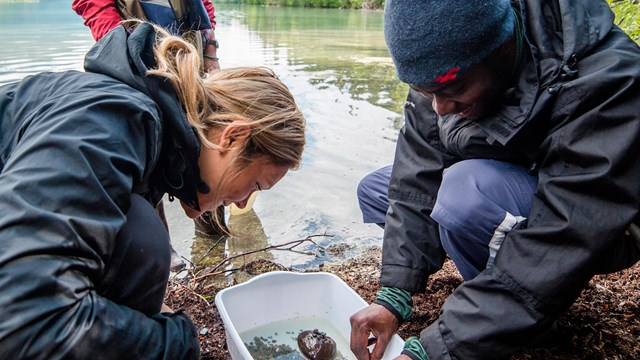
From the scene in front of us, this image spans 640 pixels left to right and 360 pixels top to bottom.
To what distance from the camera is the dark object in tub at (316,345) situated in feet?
6.30

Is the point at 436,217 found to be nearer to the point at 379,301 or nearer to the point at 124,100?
the point at 379,301

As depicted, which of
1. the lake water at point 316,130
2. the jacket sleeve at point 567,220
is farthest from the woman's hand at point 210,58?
the jacket sleeve at point 567,220

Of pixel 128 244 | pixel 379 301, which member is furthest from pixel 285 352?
pixel 128 244

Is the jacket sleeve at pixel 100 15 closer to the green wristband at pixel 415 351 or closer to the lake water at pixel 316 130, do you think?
the lake water at pixel 316 130

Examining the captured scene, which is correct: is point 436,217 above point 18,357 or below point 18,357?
below

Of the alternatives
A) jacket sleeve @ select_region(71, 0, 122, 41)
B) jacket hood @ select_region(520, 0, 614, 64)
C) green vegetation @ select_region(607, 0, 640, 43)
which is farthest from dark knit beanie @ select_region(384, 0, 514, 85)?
jacket sleeve @ select_region(71, 0, 122, 41)

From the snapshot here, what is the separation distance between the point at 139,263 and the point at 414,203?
1.11 metres

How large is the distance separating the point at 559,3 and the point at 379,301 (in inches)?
44.3

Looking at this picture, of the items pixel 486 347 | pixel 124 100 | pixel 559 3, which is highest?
pixel 559 3

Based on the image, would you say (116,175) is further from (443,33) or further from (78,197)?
(443,33)

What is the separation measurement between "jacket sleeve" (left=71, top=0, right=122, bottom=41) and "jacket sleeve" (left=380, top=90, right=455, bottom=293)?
1.64m

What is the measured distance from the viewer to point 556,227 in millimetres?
1441

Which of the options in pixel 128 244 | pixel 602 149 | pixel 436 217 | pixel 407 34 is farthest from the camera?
pixel 436 217

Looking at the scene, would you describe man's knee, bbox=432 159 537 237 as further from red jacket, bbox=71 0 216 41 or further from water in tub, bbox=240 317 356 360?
red jacket, bbox=71 0 216 41
